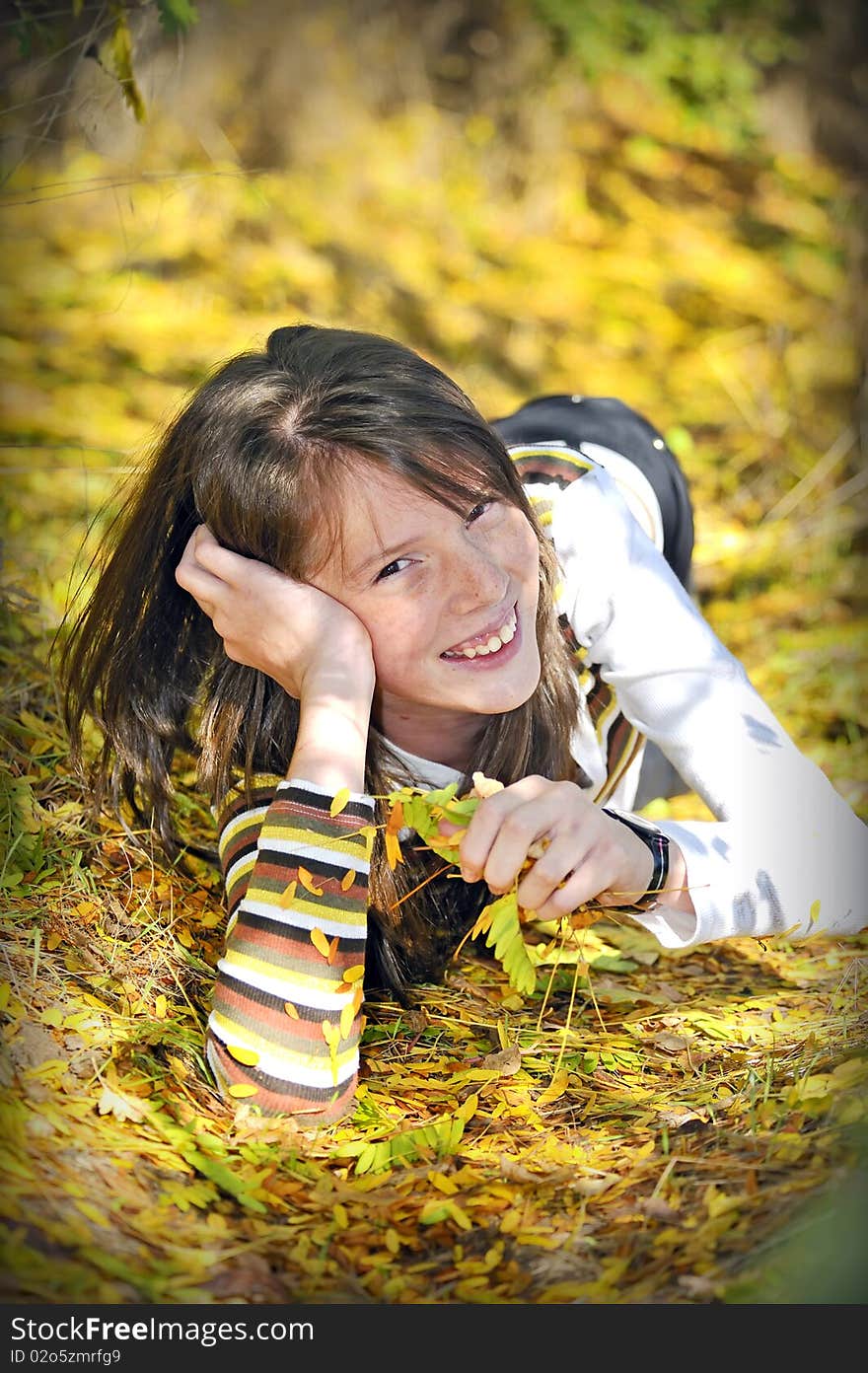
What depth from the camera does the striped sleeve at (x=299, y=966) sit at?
1.88 meters

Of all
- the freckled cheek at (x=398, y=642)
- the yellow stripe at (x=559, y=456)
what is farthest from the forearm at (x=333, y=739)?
the yellow stripe at (x=559, y=456)

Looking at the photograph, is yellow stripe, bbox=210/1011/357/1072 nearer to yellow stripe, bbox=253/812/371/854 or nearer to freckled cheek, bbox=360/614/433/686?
yellow stripe, bbox=253/812/371/854

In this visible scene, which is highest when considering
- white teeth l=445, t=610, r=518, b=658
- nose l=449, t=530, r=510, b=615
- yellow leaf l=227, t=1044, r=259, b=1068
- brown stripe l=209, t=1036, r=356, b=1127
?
nose l=449, t=530, r=510, b=615

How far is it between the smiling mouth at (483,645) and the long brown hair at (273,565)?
208 millimetres

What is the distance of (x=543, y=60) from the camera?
6.46m

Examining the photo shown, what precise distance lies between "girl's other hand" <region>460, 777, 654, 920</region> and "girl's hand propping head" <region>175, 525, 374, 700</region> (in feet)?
1.21

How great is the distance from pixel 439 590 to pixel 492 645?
13cm

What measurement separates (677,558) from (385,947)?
1.33m

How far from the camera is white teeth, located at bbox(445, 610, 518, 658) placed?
2.13 metres

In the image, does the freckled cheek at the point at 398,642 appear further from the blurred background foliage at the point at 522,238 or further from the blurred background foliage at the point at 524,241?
the blurred background foliage at the point at 522,238

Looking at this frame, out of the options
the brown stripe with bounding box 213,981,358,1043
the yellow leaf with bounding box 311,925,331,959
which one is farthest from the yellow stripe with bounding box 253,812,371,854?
the brown stripe with bounding box 213,981,358,1043

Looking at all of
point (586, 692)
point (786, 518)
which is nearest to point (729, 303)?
point (786, 518)

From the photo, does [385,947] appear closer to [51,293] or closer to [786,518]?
[786,518]

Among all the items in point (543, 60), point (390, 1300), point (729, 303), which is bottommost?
point (390, 1300)
